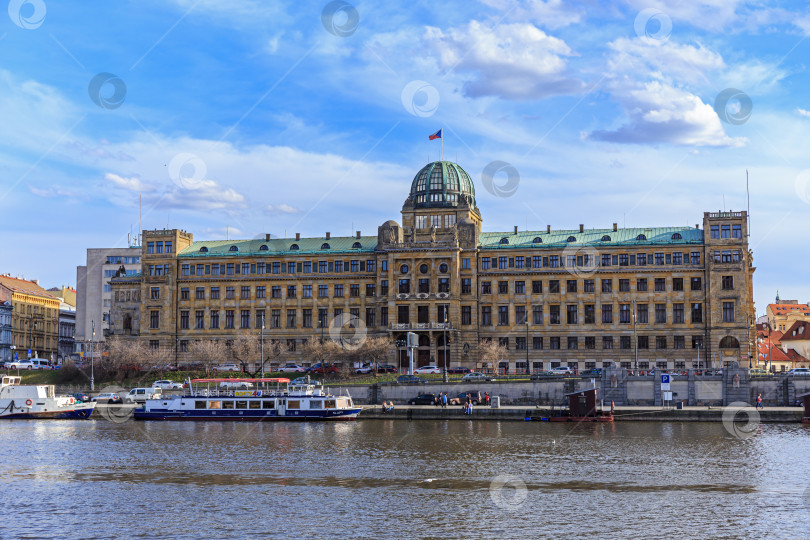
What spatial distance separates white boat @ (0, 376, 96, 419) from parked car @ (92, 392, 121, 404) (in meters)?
8.42

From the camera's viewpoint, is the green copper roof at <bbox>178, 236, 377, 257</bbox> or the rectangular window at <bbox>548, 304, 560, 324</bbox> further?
the green copper roof at <bbox>178, 236, 377, 257</bbox>

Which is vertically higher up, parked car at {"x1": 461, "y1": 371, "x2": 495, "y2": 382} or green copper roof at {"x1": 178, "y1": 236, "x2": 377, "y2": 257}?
green copper roof at {"x1": 178, "y1": 236, "x2": 377, "y2": 257}

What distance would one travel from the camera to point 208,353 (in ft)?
427

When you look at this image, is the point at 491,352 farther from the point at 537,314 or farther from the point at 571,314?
the point at 571,314

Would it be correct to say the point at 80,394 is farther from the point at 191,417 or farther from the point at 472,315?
the point at 472,315

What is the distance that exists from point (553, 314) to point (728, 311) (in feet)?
76.4

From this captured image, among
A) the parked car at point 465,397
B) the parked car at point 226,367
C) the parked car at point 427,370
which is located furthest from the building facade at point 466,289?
the parked car at point 465,397

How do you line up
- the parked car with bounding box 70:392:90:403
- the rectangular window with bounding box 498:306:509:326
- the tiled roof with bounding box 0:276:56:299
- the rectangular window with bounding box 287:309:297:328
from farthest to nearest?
1. the tiled roof with bounding box 0:276:56:299
2. the rectangular window with bounding box 287:309:297:328
3. the rectangular window with bounding box 498:306:509:326
4. the parked car with bounding box 70:392:90:403

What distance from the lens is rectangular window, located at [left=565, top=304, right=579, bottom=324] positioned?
134 meters

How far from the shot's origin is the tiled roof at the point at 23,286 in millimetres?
179750

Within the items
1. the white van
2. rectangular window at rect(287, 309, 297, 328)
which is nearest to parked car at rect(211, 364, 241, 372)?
rectangular window at rect(287, 309, 297, 328)

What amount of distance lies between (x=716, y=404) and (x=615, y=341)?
33.6 meters

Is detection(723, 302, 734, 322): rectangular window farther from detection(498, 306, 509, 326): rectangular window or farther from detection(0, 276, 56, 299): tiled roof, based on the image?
detection(0, 276, 56, 299): tiled roof

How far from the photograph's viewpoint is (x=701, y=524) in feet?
137
